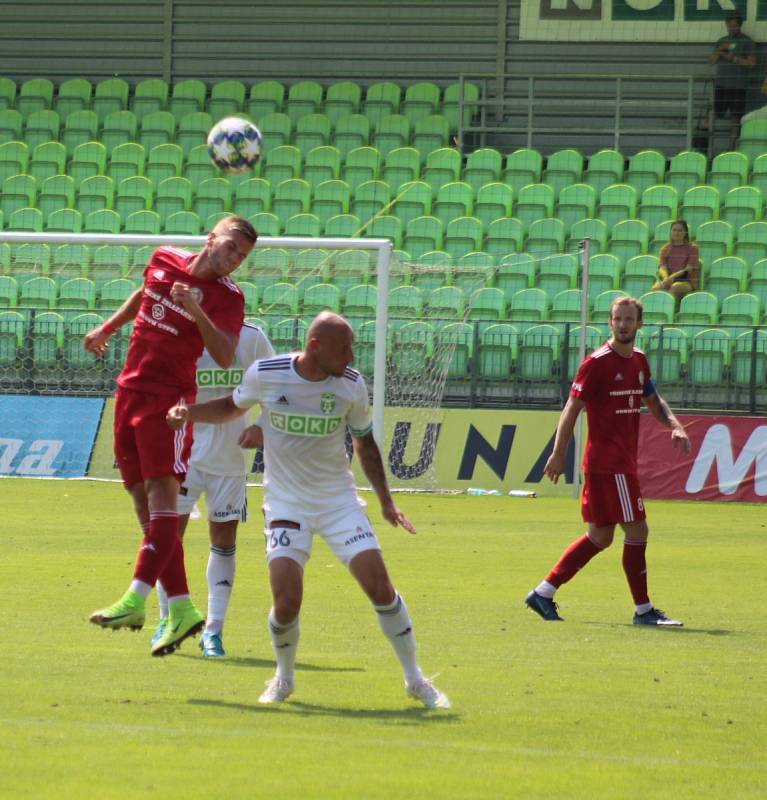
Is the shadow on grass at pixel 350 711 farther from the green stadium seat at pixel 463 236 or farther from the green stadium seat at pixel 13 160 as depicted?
the green stadium seat at pixel 13 160

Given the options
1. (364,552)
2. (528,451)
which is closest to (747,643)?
(364,552)

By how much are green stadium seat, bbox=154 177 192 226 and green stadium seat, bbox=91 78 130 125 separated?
3392mm

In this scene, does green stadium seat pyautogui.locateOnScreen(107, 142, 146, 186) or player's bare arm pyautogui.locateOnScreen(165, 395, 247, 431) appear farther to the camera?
green stadium seat pyautogui.locateOnScreen(107, 142, 146, 186)

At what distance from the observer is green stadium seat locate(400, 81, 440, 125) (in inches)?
1052

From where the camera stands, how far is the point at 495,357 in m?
20.8

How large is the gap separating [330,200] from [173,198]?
8.36 feet

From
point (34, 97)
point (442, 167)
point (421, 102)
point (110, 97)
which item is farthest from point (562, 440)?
point (34, 97)

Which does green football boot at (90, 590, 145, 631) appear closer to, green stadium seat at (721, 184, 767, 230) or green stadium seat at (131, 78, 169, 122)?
green stadium seat at (721, 184, 767, 230)

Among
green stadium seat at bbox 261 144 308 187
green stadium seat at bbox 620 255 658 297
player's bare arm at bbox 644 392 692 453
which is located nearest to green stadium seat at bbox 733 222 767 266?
green stadium seat at bbox 620 255 658 297

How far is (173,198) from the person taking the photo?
2511cm

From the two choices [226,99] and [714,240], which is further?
[226,99]

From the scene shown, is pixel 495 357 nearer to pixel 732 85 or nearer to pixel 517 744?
pixel 732 85

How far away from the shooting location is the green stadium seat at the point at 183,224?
24.2 metres

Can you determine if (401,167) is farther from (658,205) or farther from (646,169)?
(658,205)
